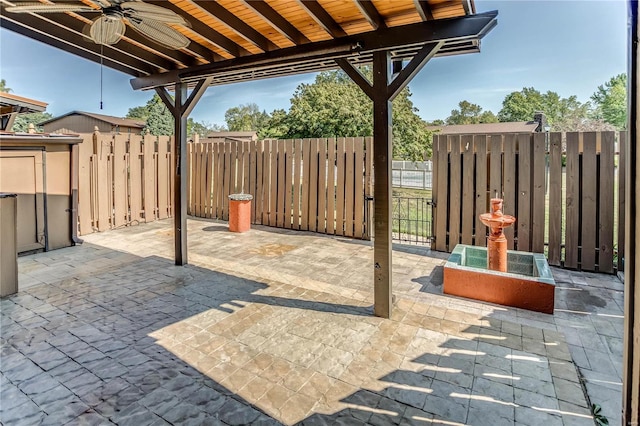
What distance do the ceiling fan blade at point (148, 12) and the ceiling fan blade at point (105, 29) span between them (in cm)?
27

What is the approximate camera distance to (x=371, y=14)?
9.96 feet

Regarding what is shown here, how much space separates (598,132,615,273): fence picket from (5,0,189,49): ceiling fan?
5215 mm

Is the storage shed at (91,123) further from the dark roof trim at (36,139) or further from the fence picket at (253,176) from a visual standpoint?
the dark roof trim at (36,139)

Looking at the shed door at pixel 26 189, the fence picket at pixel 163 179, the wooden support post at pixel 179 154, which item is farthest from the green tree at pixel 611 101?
the shed door at pixel 26 189

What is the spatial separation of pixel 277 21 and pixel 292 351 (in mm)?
3033

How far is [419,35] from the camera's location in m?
3.07

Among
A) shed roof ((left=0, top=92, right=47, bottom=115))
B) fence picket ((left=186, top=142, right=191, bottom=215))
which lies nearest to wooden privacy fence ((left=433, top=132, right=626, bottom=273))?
fence picket ((left=186, top=142, right=191, bottom=215))

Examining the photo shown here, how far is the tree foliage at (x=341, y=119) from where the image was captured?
59.5ft

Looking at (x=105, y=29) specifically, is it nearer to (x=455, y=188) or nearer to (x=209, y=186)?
(x=455, y=188)

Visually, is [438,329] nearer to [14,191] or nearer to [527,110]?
[14,191]

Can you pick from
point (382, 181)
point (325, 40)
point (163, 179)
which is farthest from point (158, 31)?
point (163, 179)

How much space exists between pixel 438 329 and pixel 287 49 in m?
3.32

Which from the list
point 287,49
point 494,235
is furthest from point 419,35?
point 494,235

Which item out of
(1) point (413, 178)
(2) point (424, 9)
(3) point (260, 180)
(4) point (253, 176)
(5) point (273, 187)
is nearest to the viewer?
(2) point (424, 9)
